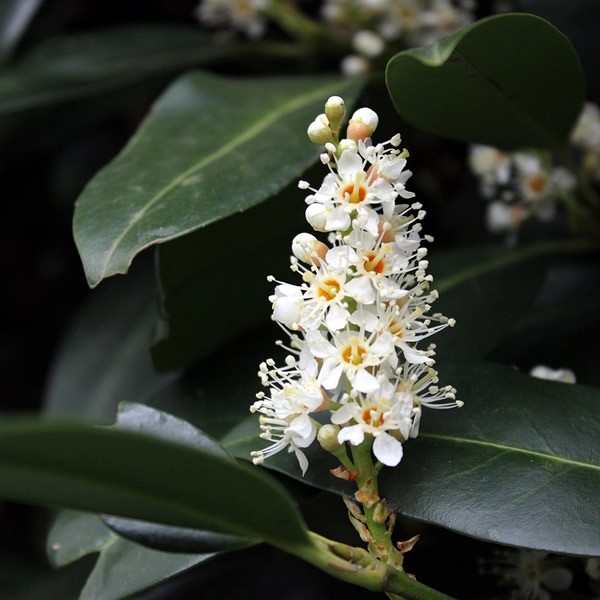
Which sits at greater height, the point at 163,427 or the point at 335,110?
the point at 335,110

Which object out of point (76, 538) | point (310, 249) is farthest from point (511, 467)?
point (76, 538)

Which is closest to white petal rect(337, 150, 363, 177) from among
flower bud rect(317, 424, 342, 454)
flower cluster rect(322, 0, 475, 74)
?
flower bud rect(317, 424, 342, 454)

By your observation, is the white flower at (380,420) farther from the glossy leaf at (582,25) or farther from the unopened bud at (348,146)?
the glossy leaf at (582,25)

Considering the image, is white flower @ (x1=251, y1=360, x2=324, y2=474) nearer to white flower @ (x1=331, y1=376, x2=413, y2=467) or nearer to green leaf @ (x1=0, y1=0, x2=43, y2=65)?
white flower @ (x1=331, y1=376, x2=413, y2=467)

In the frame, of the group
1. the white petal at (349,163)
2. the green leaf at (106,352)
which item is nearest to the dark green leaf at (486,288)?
the white petal at (349,163)

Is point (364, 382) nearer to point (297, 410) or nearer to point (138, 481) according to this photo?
point (297, 410)

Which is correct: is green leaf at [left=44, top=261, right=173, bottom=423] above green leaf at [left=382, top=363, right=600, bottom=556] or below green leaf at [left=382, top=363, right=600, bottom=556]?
below

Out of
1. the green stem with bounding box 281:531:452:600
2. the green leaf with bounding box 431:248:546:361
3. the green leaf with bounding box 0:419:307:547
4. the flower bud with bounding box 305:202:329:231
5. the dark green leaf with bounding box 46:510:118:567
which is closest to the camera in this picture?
the green leaf with bounding box 0:419:307:547
